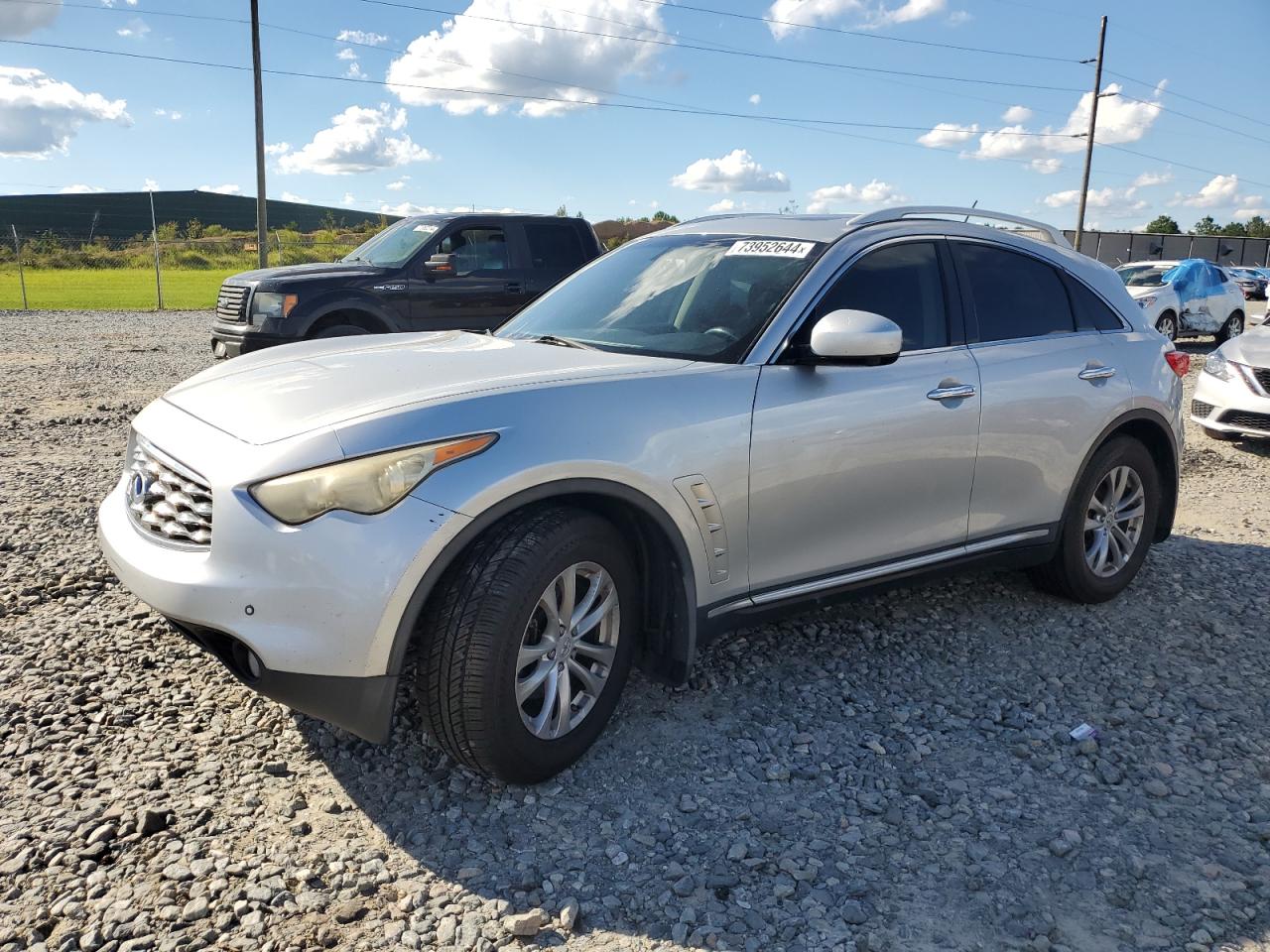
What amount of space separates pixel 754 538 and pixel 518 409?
0.96 m

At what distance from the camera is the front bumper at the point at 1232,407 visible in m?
8.49

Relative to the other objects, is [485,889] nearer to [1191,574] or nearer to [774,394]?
[774,394]

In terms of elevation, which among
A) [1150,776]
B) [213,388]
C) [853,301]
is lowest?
[1150,776]

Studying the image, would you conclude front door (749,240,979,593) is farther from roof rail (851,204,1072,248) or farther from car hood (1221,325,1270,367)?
car hood (1221,325,1270,367)

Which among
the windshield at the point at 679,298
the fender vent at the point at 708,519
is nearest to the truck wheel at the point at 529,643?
the fender vent at the point at 708,519

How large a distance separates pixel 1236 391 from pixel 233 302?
935 centimetres

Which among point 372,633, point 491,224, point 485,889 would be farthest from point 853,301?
point 491,224

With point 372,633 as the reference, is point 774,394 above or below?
above

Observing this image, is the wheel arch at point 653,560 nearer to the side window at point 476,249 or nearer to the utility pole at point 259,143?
the side window at point 476,249

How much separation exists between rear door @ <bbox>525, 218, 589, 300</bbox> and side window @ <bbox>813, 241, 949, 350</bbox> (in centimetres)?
714

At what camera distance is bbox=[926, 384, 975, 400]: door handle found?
12.8 ft

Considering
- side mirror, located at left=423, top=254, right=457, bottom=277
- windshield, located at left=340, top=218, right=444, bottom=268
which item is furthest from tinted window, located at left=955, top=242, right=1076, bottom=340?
windshield, located at left=340, top=218, right=444, bottom=268

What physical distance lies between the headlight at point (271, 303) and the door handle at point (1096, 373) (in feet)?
24.0

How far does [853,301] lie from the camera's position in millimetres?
3840
